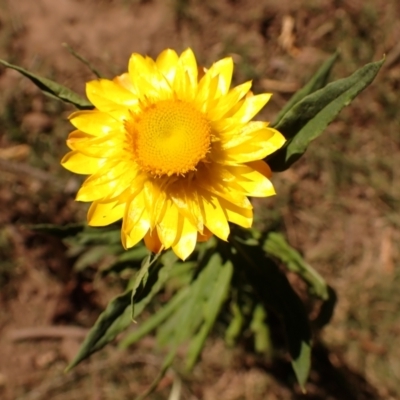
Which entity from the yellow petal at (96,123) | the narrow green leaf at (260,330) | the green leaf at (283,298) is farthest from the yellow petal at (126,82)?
the narrow green leaf at (260,330)

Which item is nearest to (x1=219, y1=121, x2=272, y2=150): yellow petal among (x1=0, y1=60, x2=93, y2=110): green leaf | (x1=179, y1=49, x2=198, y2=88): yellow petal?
(x1=179, y1=49, x2=198, y2=88): yellow petal

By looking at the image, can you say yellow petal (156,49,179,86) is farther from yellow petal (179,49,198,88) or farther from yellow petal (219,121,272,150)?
yellow petal (219,121,272,150)

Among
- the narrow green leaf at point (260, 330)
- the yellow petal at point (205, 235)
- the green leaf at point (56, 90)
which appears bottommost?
the narrow green leaf at point (260, 330)

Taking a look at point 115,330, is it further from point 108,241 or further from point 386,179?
point 386,179

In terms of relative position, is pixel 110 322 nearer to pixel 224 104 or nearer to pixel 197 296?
pixel 197 296

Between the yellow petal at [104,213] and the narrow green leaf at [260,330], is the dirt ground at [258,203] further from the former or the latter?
the yellow petal at [104,213]
